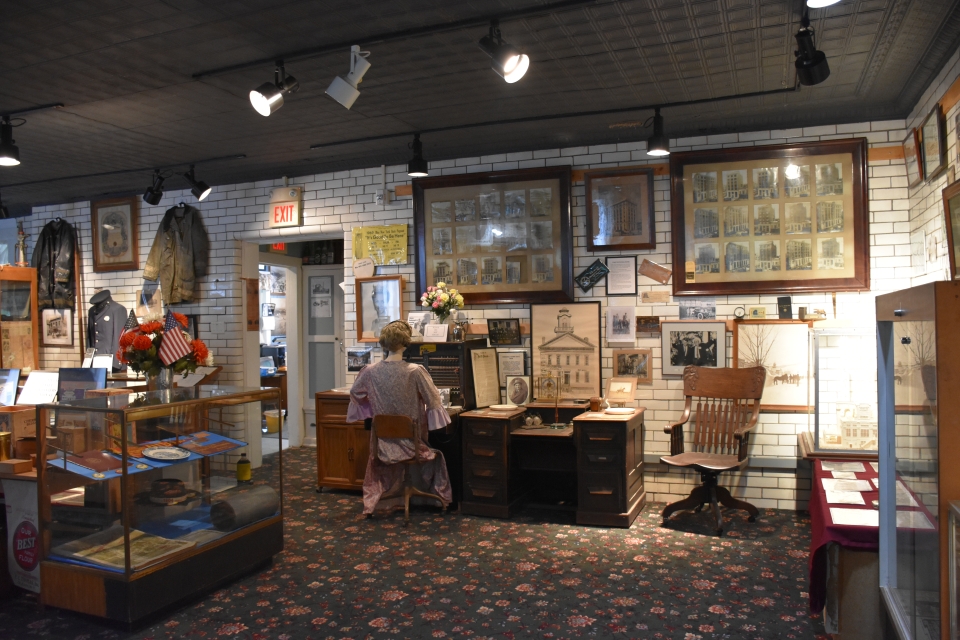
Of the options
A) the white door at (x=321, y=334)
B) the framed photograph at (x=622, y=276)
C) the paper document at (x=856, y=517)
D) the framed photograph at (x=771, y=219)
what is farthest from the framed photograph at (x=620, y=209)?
the white door at (x=321, y=334)

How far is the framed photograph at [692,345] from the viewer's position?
19.3 feet

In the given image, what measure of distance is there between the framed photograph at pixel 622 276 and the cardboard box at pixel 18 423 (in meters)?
4.44

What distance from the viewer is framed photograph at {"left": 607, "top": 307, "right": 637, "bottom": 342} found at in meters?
6.12

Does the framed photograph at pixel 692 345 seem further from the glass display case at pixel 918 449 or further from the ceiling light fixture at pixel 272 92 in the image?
the ceiling light fixture at pixel 272 92

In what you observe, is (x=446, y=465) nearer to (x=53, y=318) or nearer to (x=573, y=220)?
(x=573, y=220)

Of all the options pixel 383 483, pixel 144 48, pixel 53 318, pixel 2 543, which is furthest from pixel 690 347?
pixel 53 318

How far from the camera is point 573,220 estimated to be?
Answer: 6320mm

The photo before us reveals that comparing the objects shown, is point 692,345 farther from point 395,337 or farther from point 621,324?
point 395,337

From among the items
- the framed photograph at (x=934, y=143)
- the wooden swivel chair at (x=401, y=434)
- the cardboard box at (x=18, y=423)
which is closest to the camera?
the framed photograph at (x=934, y=143)

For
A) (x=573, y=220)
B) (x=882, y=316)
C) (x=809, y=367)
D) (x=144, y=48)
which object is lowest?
(x=809, y=367)

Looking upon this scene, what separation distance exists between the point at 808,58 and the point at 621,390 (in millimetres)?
2963

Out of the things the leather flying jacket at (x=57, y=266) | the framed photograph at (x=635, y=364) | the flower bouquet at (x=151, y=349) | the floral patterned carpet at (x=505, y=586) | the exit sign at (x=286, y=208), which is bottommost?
the floral patterned carpet at (x=505, y=586)

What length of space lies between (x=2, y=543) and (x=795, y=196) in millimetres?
5953

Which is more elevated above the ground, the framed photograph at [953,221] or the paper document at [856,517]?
the framed photograph at [953,221]
